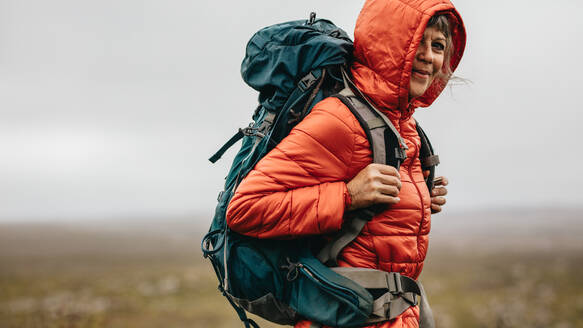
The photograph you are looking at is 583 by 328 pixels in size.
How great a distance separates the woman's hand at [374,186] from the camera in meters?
2.59

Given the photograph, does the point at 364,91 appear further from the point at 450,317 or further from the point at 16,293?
the point at 16,293

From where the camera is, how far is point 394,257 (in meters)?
2.83

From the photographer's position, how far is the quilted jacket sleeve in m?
2.56

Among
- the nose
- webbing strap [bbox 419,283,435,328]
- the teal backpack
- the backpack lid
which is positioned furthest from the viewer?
webbing strap [bbox 419,283,435,328]

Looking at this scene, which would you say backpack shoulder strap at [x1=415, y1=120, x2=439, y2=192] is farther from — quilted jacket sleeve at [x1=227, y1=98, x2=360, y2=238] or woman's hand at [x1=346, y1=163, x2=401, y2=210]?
quilted jacket sleeve at [x1=227, y1=98, x2=360, y2=238]

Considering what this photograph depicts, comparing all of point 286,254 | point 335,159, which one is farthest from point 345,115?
point 286,254

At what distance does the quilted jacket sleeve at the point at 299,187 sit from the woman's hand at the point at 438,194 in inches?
52.4

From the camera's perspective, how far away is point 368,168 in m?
2.67

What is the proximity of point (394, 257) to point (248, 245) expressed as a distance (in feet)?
3.14

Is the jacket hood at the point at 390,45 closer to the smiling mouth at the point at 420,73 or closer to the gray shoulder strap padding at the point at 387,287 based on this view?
the smiling mouth at the point at 420,73

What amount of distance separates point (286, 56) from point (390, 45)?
2.33 feet

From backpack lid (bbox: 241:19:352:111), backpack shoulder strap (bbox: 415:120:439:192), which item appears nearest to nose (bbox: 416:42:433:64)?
backpack lid (bbox: 241:19:352:111)

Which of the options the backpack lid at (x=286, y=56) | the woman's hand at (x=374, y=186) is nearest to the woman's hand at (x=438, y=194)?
the woman's hand at (x=374, y=186)

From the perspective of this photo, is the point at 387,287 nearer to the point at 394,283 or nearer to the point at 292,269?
the point at 394,283
